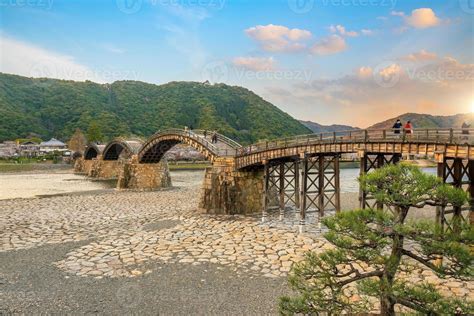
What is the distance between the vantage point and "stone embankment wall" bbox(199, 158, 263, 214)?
892 inches

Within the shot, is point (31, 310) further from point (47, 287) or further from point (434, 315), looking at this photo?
point (434, 315)

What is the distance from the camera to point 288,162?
931 inches

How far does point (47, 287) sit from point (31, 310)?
1.63 m

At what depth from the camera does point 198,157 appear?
85.7 meters

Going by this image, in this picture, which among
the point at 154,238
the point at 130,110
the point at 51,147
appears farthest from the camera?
the point at 130,110

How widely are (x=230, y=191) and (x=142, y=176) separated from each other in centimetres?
2013

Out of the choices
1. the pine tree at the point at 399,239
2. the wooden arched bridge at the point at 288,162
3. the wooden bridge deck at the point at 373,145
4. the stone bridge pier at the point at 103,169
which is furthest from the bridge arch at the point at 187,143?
the pine tree at the point at 399,239

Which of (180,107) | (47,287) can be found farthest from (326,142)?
(180,107)

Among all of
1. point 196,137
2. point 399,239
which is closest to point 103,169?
point 196,137

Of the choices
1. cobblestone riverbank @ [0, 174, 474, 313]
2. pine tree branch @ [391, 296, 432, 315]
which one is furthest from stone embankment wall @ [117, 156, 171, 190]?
pine tree branch @ [391, 296, 432, 315]

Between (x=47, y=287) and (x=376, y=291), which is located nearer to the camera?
(x=376, y=291)

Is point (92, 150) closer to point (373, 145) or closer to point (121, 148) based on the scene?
point (121, 148)

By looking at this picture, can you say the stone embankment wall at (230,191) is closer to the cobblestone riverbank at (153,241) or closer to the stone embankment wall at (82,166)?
the cobblestone riverbank at (153,241)

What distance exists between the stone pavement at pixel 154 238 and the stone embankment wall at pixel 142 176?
41.3 feet
